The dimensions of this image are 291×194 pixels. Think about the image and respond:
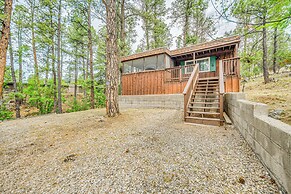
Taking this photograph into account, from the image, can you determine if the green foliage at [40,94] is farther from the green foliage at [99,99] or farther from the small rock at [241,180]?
the small rock at [241,180]

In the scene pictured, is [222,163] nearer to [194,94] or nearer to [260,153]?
[260,153]

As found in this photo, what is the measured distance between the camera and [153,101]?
7.70m

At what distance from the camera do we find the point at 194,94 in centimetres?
553

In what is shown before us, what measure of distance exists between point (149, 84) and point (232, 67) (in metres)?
4.79

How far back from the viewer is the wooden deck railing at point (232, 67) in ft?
19.9

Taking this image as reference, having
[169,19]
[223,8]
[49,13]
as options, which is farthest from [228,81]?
[49,13]

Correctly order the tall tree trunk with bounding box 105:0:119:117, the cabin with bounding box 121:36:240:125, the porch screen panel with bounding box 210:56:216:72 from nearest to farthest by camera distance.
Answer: the tall tree trunk with bounding box 105:0:119:117, the cabin with bounding box 121:36:240:125, the porch screen panel with bounding box 210:56:216:72

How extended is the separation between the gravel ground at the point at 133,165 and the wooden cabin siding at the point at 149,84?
4.67 m

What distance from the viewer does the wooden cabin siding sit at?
7625 mm

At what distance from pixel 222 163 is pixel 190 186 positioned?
81 cm

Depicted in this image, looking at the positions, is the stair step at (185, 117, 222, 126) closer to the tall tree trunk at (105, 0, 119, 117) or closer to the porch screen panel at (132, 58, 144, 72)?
the tall tree trunk at (105, 0, 119, 117)

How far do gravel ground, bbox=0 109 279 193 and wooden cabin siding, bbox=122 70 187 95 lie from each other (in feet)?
15.3

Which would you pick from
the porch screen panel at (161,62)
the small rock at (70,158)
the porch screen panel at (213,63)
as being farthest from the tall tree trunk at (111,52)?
the porch screen panel at (213,63)

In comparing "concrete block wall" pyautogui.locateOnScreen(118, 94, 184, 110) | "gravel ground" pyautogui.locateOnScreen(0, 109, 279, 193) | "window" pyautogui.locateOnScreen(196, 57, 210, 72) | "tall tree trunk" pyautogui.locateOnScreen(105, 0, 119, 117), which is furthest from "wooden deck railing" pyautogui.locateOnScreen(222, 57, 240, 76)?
"tall tree trunk" pyautogui.locateOnScreen(105, 0, 119, 117)
